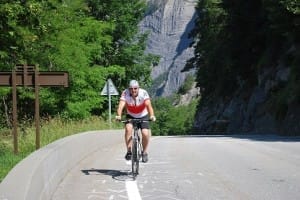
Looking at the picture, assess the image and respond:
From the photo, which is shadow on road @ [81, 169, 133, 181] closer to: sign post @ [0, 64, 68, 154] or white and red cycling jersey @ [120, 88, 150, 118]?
white and red cycling jersey @ [120, 88, 150, 118]

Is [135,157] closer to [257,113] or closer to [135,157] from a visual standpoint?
[135,157]

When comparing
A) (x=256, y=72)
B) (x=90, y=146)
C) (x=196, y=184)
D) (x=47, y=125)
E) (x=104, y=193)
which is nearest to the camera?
(x=104, y=193)

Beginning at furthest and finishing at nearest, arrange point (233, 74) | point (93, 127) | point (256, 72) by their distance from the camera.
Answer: point (233, 74) → point (256, 72) → point (93, 127)

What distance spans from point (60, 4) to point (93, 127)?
8.34 m

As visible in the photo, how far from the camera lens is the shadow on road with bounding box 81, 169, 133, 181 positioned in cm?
1179

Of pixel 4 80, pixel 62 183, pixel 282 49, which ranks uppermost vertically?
pixel 282 49

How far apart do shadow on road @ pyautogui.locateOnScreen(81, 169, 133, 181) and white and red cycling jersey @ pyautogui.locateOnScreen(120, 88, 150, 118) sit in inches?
46.3

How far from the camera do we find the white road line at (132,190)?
9.41 meters

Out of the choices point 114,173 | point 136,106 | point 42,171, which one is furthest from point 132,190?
point 114,173

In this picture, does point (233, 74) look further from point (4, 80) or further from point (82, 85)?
point (4, 80)

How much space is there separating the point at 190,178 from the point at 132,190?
1.78 meters

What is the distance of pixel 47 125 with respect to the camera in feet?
62.2

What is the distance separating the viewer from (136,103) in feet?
38.0

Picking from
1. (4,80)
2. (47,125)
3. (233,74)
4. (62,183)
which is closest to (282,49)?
(233,74)
